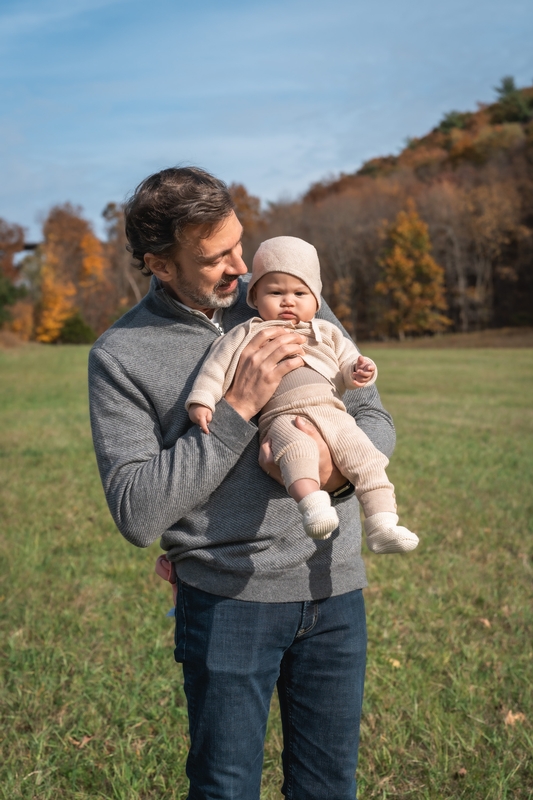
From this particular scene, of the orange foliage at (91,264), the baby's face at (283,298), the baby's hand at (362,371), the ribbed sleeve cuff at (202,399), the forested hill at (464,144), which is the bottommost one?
the ribbed sleeve cuff at (202,399)

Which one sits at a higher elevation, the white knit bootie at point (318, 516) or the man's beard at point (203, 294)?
the man's beard at point (203, 294)

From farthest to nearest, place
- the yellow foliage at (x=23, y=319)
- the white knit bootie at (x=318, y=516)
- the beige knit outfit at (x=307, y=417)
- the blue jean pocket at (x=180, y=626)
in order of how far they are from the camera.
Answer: the yellow foliage at (x=23, y=319) → the blue jean pocket at (x=180, y=626) → the beige knit outfit at (x=307, y=417) → the white knit bootie at (x=318, y=516)

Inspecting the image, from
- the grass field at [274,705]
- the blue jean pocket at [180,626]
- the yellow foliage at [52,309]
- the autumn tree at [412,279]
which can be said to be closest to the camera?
the blue jean pocket at [180,626]

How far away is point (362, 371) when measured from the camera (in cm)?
209

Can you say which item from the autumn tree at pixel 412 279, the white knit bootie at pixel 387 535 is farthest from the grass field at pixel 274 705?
the autumn tree at pixel 412 279

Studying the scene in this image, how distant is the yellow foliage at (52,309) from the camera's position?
5466cm

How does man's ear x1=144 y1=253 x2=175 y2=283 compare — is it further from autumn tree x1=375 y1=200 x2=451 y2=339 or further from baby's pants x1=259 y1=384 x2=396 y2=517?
autumn tree x1=375 y1=200 x2=451 y2=339

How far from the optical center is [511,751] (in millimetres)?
3184

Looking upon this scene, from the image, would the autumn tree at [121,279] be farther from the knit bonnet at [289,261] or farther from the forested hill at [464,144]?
the knit bonnet at [289,261]

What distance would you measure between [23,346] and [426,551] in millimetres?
36939

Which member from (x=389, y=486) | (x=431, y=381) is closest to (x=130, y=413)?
(x=389, y=486)

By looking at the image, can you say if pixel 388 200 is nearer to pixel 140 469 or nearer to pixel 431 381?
pixel 431 381

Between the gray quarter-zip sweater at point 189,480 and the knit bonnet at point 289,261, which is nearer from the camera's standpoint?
the gray quarter-zip sweater at point 189,480

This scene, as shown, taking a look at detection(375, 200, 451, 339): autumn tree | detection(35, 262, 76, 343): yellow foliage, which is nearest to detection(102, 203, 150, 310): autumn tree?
detection(35, 262, 76, 343): yellow foliage
